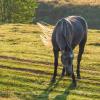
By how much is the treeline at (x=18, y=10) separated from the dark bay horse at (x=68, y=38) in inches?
1513

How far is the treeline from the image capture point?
2142 inches

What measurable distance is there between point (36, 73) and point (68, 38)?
3.70 m

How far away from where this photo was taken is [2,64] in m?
18.7

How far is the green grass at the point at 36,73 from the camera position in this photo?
14.0 meters

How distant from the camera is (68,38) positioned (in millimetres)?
14117

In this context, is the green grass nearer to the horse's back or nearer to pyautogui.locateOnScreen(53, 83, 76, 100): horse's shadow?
pyautogui.locateOnScreen(53, 83, 76, 100): horse's shadow

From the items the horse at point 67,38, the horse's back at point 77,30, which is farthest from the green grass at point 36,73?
the horse's back at point 77,30

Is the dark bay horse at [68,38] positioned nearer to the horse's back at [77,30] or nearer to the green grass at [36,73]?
the horse's back at [77,30]

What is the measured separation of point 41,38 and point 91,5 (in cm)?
3512

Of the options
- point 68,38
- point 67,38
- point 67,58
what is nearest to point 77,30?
point 68,38

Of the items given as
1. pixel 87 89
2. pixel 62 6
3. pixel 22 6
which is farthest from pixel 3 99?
pixel 62 6

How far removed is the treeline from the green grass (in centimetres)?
2759

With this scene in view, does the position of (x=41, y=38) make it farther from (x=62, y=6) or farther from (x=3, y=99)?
(x=62, y=6)

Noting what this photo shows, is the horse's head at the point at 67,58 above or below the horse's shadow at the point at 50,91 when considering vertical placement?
above
